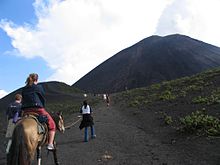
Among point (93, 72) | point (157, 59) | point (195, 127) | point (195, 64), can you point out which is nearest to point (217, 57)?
point (195, 64)

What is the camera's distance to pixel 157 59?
564 feet

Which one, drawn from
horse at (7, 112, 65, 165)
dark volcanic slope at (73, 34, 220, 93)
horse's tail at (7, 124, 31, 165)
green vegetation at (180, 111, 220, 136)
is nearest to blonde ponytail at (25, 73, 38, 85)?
horse at (7, 112, 65, 165)

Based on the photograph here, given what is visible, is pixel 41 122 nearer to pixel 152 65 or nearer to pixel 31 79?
pixel 31 79

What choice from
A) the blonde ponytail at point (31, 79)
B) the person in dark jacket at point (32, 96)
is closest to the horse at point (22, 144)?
the person in dark jacket at point (32, 96)

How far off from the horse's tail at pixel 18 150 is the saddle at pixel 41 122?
84cm

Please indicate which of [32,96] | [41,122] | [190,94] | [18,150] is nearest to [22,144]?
[18,150]

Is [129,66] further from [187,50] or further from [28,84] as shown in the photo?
[28,84]

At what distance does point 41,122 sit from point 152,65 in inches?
6231

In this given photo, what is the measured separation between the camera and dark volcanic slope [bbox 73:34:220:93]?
147875mm

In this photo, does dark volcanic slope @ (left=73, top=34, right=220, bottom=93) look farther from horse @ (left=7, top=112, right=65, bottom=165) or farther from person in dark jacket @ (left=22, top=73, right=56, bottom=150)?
horse @ (left=7, top=112, right=65, bottom=165)

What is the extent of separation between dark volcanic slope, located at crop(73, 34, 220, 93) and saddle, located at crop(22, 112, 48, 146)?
125 m

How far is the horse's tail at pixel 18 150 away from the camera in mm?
7801

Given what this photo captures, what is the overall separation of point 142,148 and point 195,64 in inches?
5748

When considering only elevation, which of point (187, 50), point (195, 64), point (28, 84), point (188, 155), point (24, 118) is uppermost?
point (187, 50)
